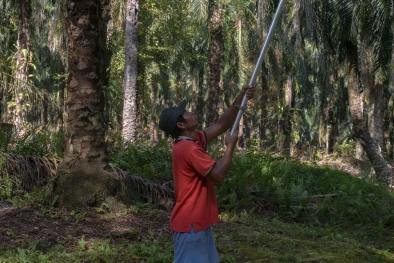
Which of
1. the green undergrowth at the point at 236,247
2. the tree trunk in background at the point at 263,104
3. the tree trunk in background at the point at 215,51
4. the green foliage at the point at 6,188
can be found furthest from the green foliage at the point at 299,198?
the tree trunk in background at the point at 263,104

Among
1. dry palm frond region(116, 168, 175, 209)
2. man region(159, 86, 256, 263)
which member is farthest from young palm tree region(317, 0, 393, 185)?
man region(159, 86, 256, 263)

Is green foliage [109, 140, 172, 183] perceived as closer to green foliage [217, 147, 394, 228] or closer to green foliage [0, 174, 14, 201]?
green foliage [217, 147, 394, 228]

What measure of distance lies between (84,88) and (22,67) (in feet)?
21.8

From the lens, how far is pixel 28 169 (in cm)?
870

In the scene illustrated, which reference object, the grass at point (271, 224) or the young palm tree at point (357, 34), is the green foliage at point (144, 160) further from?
the young palm tree at point (357, 34)

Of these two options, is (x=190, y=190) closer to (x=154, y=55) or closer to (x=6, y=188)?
(x=6, y=188)

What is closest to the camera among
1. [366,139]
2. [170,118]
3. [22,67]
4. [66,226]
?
[170,118]

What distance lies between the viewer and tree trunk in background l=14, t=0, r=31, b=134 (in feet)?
42.0

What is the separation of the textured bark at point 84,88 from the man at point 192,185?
3.66 m

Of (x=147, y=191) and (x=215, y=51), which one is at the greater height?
(x=215, y=51)

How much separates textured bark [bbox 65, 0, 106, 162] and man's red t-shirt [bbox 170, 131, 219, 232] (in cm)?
378

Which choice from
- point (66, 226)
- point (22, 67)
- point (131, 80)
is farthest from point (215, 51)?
point (66, 226)

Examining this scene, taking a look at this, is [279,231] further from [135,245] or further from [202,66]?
[202,66]

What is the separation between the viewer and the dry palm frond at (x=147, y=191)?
820 centimetres
